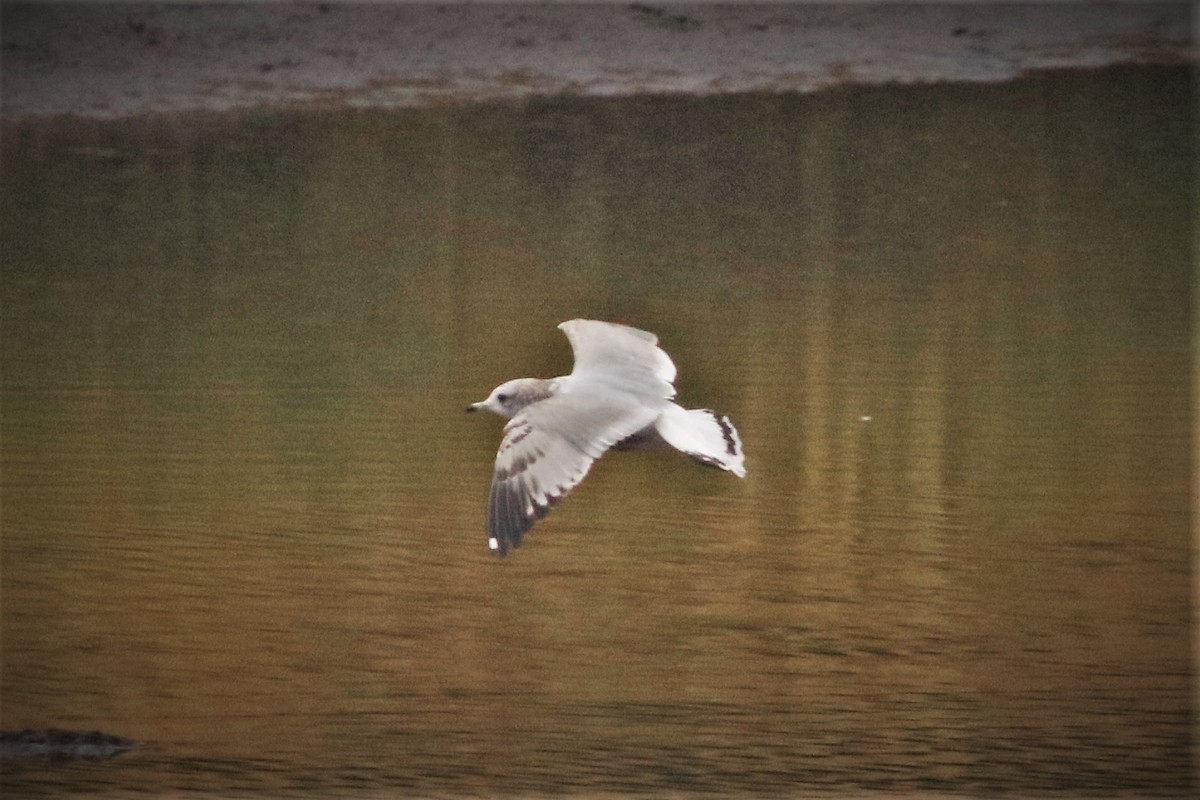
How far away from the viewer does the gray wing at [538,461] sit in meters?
2.32

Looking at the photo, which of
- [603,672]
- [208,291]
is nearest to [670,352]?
[603,672]

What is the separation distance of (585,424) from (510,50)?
128 centimetres

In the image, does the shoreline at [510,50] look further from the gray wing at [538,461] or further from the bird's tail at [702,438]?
the gray wing at [538,461]

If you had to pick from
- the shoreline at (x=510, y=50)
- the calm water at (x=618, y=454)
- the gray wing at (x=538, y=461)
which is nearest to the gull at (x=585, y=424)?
the gray wing at (x=538, y=461)

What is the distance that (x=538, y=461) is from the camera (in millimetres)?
2322

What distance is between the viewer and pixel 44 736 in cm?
265

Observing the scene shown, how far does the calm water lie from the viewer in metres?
2.62

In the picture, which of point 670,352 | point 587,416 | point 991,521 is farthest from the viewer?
point 670,352

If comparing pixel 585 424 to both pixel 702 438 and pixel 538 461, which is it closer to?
pixel 538 461

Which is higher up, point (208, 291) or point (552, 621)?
point (208, 291)

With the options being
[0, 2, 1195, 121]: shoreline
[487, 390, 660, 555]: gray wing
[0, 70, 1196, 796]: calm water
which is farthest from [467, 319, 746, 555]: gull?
[0, 2, 1195, 121]: shoreline

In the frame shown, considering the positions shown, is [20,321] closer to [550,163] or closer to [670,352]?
[550,163]

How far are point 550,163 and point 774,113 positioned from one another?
0.52 meters

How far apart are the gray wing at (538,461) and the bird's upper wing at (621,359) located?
0.16 m
